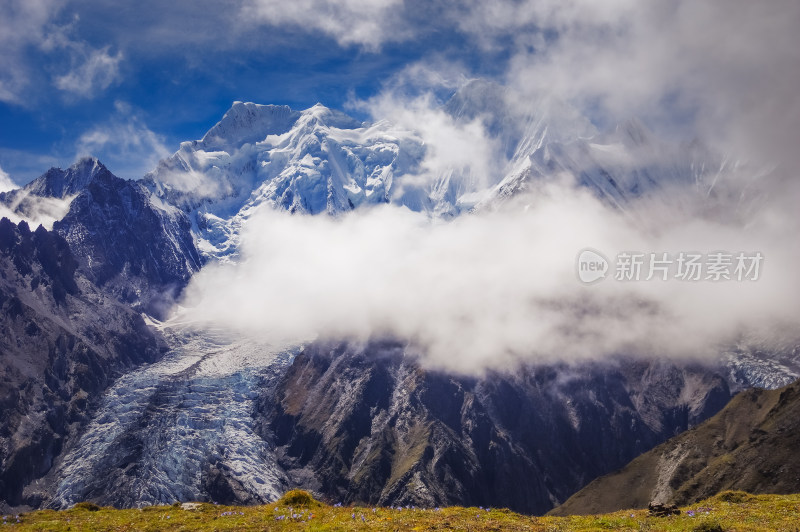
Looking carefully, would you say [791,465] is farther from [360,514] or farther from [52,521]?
[52,521]

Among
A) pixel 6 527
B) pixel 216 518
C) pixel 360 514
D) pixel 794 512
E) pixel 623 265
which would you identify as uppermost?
pixel 623 265

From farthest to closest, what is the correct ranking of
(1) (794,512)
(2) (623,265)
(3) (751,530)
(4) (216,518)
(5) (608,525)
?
1. (2) (623,265)
2. (4) (216,518)
3. (1) (794,512)
4. (5) (608,525)
5. (3) (751,530)

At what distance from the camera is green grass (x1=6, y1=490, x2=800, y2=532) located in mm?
31719

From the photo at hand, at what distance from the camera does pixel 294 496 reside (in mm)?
41781

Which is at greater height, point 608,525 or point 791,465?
point 791,465

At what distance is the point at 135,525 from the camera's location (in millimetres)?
36312

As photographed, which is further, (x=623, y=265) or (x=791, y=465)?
(x=791, y=465)

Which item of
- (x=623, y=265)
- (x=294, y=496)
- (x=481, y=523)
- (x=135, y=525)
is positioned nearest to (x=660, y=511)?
(x=481, y=523)

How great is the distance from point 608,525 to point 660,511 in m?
6.58

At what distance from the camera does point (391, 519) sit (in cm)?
3478

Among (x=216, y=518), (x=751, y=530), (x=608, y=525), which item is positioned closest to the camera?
(x=751, y=530)

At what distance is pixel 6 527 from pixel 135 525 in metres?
8.97

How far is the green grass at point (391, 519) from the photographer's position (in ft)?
104

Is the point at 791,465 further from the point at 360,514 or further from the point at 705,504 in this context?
the point at 360,514
